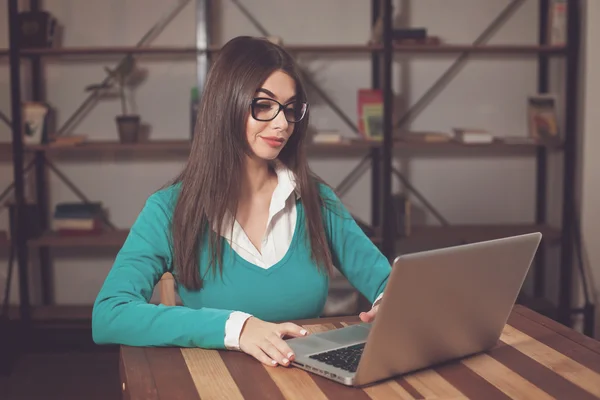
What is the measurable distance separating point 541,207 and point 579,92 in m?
0.63

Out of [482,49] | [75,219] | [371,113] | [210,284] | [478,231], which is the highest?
[482,49]

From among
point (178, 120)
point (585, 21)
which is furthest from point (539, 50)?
point (178, 120)

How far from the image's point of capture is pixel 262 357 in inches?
55.3

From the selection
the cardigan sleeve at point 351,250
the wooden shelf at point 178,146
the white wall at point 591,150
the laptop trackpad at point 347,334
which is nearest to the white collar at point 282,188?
the cardigan sleeve at point 351,250

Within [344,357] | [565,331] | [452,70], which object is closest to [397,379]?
[344,357]

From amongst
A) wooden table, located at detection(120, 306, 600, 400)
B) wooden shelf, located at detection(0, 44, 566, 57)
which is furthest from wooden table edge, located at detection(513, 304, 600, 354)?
wooden shelf, located at detection(0, 44, 566, 57)

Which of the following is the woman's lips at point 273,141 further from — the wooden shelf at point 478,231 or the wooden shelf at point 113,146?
the wooden shelf at point 478,231

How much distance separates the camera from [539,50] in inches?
150

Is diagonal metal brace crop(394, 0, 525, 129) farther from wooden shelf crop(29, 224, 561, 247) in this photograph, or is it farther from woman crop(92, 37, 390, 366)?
woman crop(92, 37, 390, 366)

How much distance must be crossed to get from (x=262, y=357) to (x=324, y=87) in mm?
2735

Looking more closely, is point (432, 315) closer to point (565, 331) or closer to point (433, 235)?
point (565, 331)

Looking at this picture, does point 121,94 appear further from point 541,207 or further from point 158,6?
point 541,207

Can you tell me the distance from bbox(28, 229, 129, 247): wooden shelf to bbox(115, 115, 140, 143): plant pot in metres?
0.45

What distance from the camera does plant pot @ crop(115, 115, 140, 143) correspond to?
12.2ft
